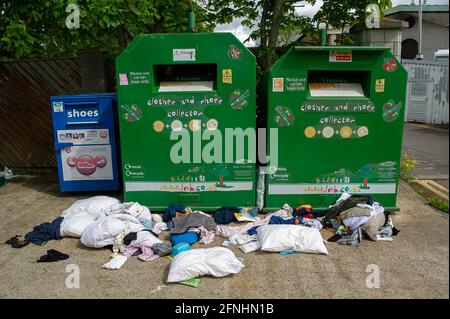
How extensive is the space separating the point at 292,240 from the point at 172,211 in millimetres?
1353

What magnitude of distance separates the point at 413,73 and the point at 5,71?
429 inches

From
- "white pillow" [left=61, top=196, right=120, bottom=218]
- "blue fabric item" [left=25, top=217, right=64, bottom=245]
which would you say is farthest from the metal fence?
"blue fabric item" [left=25, top=217, right=64, bottom=245]

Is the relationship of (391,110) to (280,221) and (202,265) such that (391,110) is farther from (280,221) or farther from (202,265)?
(202,265)

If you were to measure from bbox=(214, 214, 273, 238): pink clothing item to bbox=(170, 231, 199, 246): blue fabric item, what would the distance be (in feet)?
0.88

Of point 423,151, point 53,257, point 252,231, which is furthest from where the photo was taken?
point 423,151

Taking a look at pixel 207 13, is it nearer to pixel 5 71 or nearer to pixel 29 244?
pixel 5 71

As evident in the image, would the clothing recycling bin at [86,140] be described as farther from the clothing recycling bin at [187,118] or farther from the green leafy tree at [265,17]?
the green leafy tree at [265,17]

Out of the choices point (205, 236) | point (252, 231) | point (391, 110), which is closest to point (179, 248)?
point (205, 236)

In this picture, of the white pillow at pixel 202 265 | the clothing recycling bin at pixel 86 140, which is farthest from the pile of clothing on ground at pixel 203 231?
the clothing recycling bin at pixel 86 140

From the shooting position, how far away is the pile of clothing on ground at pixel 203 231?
10.1 ft

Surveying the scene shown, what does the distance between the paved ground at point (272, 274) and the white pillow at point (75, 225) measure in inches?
3.5

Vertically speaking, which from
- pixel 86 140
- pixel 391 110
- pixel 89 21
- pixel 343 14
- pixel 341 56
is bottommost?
pixel 86 140

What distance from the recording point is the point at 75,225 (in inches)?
148

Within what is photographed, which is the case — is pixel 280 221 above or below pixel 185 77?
below
